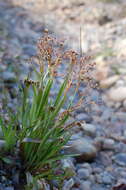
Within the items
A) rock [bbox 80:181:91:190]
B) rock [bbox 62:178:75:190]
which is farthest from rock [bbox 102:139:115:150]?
rock [bbox 62:178:75:190]

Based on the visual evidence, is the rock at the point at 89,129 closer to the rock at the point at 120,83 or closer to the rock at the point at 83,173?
the rock at the point at 83,173

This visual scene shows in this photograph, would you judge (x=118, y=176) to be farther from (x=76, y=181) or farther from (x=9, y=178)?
(x=9, y=178)

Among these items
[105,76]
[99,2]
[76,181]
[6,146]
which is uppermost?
[99,2]

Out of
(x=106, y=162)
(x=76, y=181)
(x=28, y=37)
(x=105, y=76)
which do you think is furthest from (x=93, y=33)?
(x=76, y=181)

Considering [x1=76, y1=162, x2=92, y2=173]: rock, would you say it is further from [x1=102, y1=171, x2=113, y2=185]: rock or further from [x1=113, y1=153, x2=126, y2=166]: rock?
[x1=113, y1=153, x2=126, y2=166]: rock

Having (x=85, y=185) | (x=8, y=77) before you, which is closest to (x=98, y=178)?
(x=85, y=185)

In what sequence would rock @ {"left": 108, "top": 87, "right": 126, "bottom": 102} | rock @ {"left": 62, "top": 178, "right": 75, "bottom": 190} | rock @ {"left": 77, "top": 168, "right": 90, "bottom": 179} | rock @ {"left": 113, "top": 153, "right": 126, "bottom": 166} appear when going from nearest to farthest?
rock @ {"left": 62, "top": 178, "right": 75, "bottom": 190} < rock @ {"left": 77, "top": 168, "right": 90, "bottom": 179} < rock @ {"left": 113, "top": 153, "right": 126, "bottom": 166} < rock @ {"left": 108, "top": 87, "right": 126, "bottom": 102}
